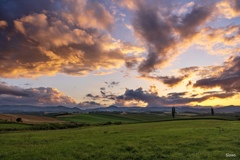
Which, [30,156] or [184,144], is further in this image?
[184,144]

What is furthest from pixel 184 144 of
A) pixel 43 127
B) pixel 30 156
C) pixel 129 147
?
pixel 43 127

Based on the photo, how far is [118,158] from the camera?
25.0 metres

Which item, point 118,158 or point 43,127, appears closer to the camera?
point 118,158

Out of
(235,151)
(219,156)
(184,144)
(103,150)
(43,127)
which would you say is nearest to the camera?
(219,156)

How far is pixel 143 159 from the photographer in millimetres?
24516

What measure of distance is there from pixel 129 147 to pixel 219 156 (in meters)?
10.9

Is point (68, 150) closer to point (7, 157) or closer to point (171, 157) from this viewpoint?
point (7, 157)

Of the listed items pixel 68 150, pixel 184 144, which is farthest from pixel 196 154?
pixel 68 150

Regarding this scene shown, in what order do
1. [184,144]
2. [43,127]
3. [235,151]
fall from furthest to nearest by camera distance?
[43,127], [184,144], [235,151]

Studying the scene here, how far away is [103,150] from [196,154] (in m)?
11.0

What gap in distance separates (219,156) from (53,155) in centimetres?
1848

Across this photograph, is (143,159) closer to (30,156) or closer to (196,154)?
(196,154)

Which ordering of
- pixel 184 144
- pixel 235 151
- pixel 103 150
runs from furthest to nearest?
pixel 184 144 → pixel 103 150 → pixel 235 151

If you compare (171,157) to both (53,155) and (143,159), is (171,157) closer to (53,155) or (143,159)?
(143,159)
